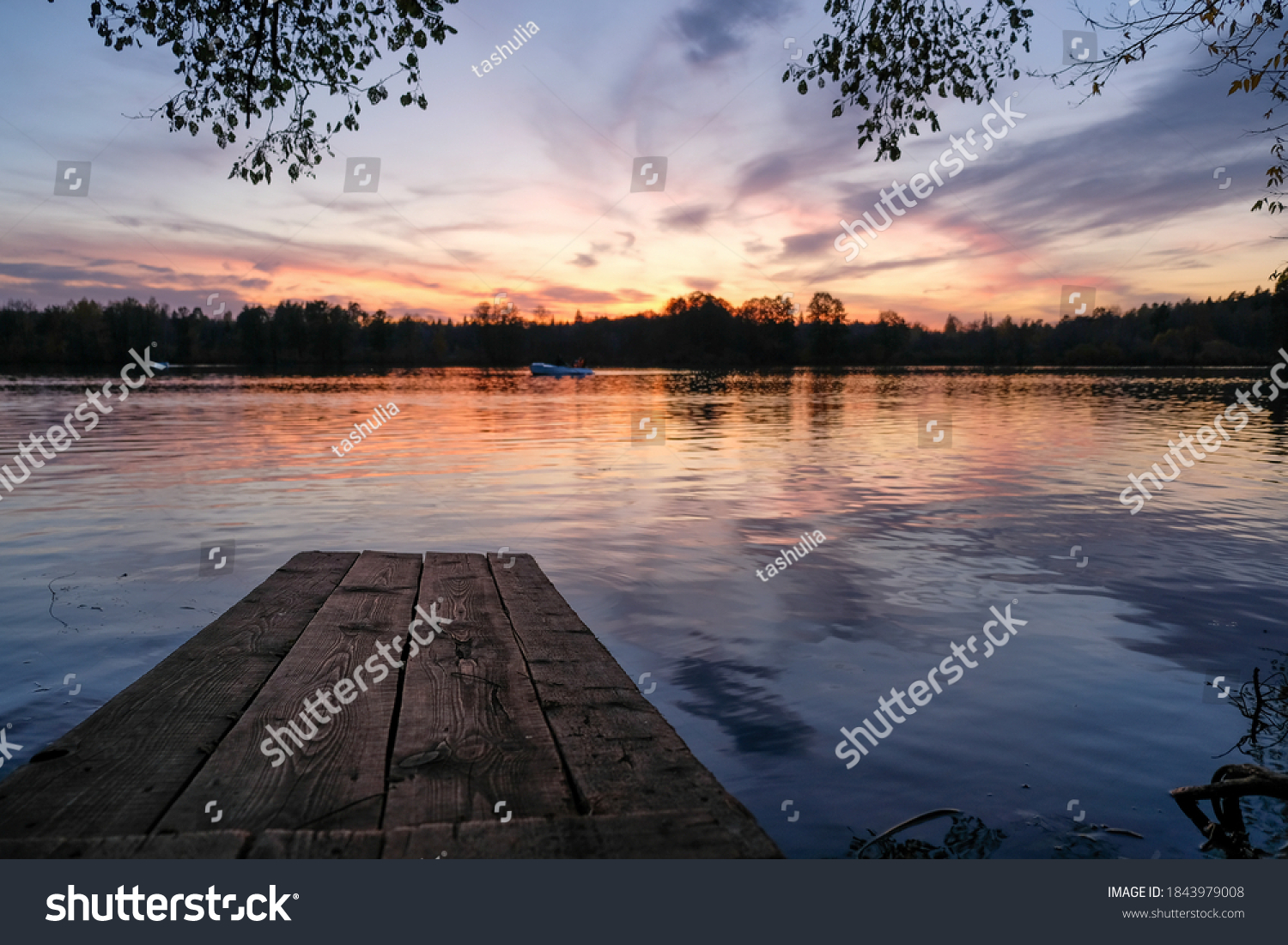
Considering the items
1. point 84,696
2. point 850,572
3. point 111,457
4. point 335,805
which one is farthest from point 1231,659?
point 111,457

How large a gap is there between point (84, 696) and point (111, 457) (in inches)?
720

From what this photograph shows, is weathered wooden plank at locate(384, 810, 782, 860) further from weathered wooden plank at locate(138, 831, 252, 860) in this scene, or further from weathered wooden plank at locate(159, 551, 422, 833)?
weathered wooden plank at locate(138, 831, 252, 860)

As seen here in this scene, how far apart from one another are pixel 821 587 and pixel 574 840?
7.14 meters

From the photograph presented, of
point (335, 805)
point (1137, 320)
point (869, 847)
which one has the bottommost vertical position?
point (869, 847)

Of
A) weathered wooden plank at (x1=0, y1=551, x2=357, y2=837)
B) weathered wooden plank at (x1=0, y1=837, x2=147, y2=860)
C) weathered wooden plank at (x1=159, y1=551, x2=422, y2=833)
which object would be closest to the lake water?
weathered wooden plank at (x1=0, y1=551, x2=357, y2=837)

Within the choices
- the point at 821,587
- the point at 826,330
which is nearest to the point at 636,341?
the point at 826,330

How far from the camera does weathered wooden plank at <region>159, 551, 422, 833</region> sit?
2727 mm

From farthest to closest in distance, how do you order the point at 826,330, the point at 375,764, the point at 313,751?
the point at 826,330 < the point at 313,751 < the point at 375,764

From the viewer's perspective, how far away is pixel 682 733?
5.40m

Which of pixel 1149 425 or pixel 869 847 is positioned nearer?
pixel 869 847

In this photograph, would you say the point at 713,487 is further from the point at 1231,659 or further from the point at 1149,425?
the point at 1149,425

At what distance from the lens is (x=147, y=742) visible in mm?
3318

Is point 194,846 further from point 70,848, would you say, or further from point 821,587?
point 821,587

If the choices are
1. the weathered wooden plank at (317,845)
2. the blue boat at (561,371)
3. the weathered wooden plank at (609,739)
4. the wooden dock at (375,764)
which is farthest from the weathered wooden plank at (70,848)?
the blue boat at (561,371)
